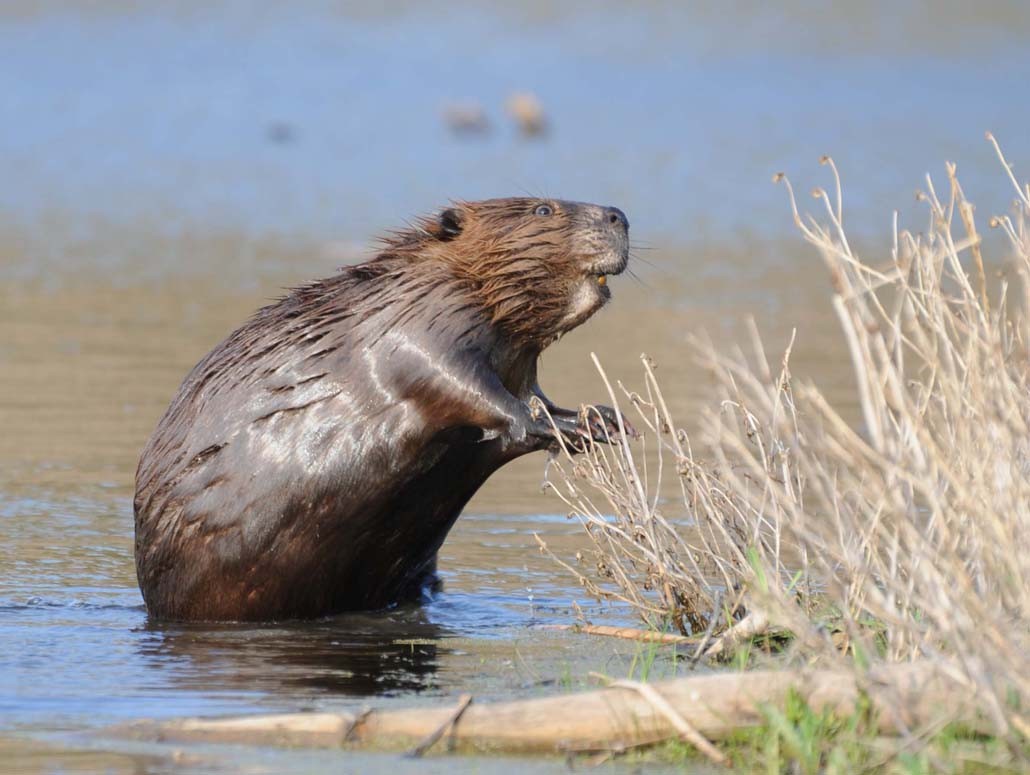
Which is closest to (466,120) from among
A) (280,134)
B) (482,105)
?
(482,105)

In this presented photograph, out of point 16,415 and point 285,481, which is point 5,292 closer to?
point 16,415

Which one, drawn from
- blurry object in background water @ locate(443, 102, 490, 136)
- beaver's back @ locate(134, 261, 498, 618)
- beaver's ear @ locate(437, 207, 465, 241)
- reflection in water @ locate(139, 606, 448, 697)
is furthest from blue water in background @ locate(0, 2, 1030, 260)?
reflection in water @ locate(139, 606, 448, 697)

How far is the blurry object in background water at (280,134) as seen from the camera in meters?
27.2

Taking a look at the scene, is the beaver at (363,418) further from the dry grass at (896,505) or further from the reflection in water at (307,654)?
the dry grass at (896,505)

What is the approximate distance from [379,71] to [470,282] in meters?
26.9

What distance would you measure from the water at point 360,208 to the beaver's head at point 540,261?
38 centimetres

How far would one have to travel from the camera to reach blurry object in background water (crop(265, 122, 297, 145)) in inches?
1071

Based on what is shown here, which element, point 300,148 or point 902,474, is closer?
point 902,474

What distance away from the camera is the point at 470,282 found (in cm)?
638

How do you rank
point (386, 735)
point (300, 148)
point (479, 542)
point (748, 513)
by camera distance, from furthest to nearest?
1. point (300, 148)
2. point (479, 542)
3. point (748, 513)
4. point (386, 735)

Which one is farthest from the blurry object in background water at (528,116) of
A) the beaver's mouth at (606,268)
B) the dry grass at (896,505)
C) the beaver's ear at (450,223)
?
the dry grass at (896,505)

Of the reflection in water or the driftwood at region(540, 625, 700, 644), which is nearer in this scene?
the reflection in water

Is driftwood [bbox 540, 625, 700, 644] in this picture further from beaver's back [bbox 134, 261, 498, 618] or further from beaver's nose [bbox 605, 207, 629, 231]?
beaver's nose [bbox 605, 207, 629, 231]

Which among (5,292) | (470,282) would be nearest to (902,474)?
(470,282)
